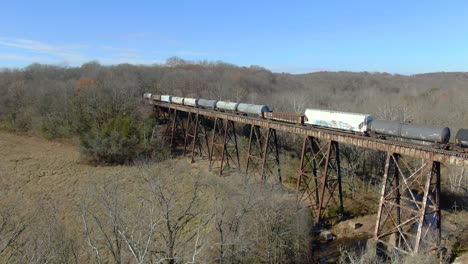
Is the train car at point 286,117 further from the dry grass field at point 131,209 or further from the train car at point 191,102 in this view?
the train car at point 191,102

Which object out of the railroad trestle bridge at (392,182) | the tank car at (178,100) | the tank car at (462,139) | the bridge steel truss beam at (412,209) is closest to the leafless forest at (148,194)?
the railroad trestle bridge at (392,182)

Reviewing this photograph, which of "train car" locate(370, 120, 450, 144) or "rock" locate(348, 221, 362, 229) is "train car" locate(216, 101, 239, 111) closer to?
"rock" locate(348, 221, 362, 229)

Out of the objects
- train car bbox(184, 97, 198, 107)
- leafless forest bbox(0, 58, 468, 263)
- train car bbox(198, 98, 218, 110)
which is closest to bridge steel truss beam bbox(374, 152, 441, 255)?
leafless forest bbox(0, 58, 468, 263)

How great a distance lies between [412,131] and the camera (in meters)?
13.3

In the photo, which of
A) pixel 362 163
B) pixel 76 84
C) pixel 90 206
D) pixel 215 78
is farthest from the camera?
pixel 215 78

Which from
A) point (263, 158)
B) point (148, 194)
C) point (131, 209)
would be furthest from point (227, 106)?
Answer: point (131, 209)

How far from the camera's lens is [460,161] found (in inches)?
446

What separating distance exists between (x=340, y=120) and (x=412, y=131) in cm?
354

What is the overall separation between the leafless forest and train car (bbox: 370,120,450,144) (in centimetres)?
521

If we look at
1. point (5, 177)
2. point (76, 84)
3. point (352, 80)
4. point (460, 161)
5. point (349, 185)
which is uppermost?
point (352, 80)

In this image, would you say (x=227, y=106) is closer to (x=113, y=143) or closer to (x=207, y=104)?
(x=207, y=104)

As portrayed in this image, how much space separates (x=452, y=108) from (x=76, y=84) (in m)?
50.7

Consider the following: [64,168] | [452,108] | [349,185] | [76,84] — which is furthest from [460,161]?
[76,84]

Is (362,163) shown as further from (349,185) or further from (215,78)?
(215,78)
